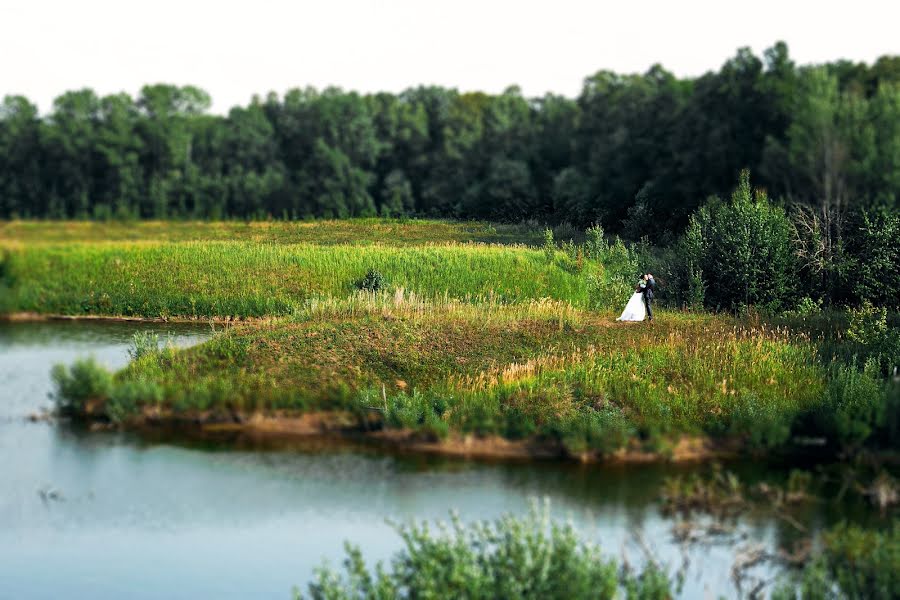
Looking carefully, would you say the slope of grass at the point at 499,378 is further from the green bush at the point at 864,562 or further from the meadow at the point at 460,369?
the green bush at the point at 864,562

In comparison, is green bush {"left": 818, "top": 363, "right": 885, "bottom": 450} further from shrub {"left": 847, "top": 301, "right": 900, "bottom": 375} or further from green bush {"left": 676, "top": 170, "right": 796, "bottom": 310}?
green bush {"left": 676, "top": 170, "right": 796, "bottom": 310}

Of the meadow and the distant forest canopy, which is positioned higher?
the distant forest canopy

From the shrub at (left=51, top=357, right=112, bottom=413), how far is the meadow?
4cm

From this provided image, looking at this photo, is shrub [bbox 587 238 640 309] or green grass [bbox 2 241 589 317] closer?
green grass [bbox 2 241 589 317]

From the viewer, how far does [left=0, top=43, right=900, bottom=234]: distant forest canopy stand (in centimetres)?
2169

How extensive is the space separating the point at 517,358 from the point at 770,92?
93.5 ft

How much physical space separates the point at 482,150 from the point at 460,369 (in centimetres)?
5500

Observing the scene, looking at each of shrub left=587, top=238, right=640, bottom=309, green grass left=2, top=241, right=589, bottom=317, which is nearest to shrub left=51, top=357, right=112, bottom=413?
green grass left=2, top=241, right=589, bottom=317

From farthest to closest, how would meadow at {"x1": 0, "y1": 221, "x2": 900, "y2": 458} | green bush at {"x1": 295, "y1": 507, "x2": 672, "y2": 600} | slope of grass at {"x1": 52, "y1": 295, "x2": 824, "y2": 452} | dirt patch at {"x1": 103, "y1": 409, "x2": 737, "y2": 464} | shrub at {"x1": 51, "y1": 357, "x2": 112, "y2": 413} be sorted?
shrub at {"x1": 51, "y1": 357, "x2": 112, "y2": 413} → slope of grass at {"x1": 52, "y1": 295, "x2": 824, "y2": 452} → meadow at {"x1": 0, "y1": 221, "x2": 900, "y2": 458} → dirt patch at {"x1": 103, "y1": 409, "x2": 737, "y2": 464} → green bush at {"x1": 295, "y1": 507, "x2": 672, "y2": 600}

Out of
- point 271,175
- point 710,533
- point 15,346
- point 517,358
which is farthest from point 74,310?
point 710,533

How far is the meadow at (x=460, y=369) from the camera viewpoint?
20328mm

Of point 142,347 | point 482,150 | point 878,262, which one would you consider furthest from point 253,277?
point 482,150

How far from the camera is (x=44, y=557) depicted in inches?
602

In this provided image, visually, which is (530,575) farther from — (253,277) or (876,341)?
(253,277)
